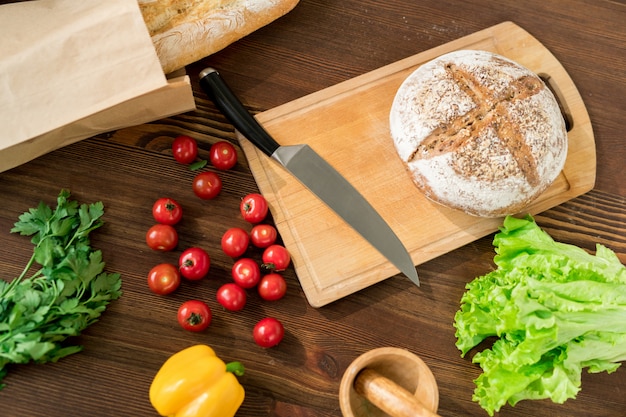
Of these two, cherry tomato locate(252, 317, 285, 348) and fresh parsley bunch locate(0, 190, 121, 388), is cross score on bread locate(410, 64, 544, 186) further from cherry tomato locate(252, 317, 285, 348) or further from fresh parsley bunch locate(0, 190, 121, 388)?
fresh parsley bunch locate(0, 190, 121, 388)

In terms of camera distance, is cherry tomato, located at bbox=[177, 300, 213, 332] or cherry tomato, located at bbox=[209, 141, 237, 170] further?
cherry tomato, located at bbox=[209, 141, 237, 170]

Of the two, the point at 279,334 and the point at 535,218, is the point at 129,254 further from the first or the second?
the point at 535,218

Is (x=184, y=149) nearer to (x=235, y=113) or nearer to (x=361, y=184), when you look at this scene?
(x=235, y=113)

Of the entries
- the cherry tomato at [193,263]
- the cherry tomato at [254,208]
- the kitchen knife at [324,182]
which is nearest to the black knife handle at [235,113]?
the kitchen knife at [324,182]

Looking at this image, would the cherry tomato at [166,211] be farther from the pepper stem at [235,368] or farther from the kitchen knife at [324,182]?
the pepper stem at [235,368]

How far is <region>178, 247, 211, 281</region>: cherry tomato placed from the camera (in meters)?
1.55

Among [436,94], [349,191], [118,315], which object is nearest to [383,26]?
[436,94]

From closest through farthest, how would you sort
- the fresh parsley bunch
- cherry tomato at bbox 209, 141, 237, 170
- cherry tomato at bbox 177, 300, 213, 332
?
the fresh parsley bunch < cherry tomato at bbox 177, 300, 213, 332 < cherry tomato at bbox 209, 141, 237, 170

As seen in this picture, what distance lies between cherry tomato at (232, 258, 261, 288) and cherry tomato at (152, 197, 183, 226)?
0.72 ft

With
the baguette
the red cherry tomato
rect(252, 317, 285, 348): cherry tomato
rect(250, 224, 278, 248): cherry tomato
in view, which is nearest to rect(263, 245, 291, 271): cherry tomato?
rect(250, 224, 278, 248): cherry tomato

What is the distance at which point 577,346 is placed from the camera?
4.83 feet

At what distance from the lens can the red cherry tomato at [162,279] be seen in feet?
5.09

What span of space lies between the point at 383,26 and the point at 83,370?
4.45 ft

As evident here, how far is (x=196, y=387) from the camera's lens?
143 centimetres
